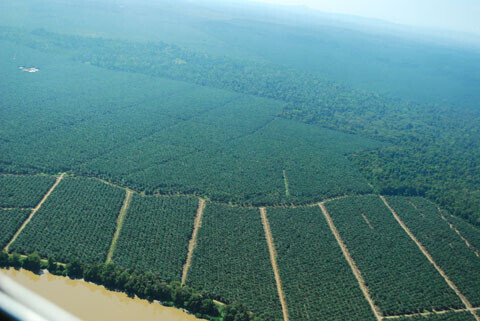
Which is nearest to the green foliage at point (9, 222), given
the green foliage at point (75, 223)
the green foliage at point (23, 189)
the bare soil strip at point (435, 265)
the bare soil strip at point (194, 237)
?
the green foliage at point (75, 223)

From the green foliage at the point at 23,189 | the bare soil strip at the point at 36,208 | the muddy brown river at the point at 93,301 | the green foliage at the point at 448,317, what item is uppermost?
the green foliage at the point at 23,189

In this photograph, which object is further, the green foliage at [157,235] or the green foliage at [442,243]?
the green foliage at [442,243]

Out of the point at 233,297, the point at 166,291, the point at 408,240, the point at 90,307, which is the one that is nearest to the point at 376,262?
the point at 408,240

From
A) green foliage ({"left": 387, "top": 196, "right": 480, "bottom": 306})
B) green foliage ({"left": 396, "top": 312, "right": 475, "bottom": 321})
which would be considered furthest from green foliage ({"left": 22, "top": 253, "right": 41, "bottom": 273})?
green foliage ({"left": 387, "top": 196, "right": 480, "bottom": 306})

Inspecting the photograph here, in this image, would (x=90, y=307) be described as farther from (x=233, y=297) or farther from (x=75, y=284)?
(x=233, y=297)

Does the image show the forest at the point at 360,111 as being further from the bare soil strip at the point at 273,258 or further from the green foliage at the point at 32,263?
the green foliage at the point at 32,263

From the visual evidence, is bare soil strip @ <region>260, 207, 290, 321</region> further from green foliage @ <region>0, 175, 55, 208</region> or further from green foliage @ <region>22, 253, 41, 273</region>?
green foliage @ <region>0, 175, 55, 208</region>
